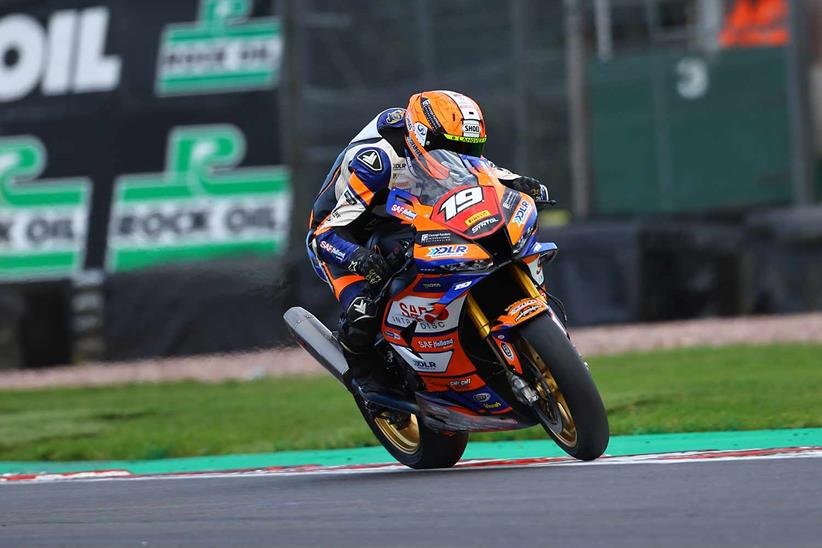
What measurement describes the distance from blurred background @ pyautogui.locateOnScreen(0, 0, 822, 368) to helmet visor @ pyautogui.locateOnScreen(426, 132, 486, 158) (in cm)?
827

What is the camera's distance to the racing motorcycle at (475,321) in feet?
21.7

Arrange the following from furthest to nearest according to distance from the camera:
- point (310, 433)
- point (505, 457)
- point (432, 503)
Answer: point (310, 433), point (505, 457), point (432, 503)

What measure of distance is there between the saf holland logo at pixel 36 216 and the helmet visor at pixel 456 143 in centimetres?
1456

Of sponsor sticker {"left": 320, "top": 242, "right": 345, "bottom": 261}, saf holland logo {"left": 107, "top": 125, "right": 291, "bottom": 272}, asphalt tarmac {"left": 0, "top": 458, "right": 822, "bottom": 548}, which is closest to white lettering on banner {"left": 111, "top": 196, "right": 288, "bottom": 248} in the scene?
saf holland logo {"left": 107, "top": 125, "right": 291, "bottom": 272}

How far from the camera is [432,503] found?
5.95 meters

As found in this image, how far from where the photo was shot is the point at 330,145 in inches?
792

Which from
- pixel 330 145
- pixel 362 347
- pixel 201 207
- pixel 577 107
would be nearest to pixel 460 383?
pixel 362 347

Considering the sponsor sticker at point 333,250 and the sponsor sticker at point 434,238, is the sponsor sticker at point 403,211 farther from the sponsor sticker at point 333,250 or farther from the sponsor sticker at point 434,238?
the sponsor sticker at point 333,250

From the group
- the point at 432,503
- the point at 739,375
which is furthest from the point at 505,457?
the point at 739,375

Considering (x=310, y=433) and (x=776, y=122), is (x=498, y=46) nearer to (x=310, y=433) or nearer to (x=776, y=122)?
(x=776, y=122)

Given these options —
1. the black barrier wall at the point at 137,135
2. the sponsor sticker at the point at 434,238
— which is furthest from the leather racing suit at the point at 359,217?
the black barrier wall at the point at 137,135

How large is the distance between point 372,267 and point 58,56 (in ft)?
52.4

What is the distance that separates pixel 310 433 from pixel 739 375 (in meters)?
3.44

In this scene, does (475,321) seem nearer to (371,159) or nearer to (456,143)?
(456,143)
